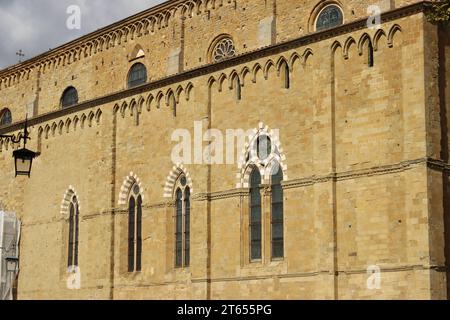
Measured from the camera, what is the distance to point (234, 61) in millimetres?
27438

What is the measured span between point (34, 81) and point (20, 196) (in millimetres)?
4553

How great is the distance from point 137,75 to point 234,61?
5.81 metres

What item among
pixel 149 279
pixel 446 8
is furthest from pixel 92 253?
pixel 446 8

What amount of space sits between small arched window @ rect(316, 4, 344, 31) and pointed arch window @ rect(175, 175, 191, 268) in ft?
20.1

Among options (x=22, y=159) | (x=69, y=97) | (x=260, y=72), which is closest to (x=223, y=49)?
(x=260, y=72)

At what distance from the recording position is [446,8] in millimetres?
21406

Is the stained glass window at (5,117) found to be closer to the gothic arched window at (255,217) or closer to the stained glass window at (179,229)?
the stained glass window at (179,229)

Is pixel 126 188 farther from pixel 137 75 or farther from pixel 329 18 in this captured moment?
pixel 329 18

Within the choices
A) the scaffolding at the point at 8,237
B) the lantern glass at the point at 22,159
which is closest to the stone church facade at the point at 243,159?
the scaffolding at the point at 8,237

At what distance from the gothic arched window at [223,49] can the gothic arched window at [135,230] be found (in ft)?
15.9

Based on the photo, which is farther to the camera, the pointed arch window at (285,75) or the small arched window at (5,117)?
the small arched window at (5,117)

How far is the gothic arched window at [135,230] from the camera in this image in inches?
1201

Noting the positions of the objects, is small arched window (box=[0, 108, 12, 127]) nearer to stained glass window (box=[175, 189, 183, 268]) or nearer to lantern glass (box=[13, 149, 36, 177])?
stained glass window (box=[175, 189, 183, 268])
